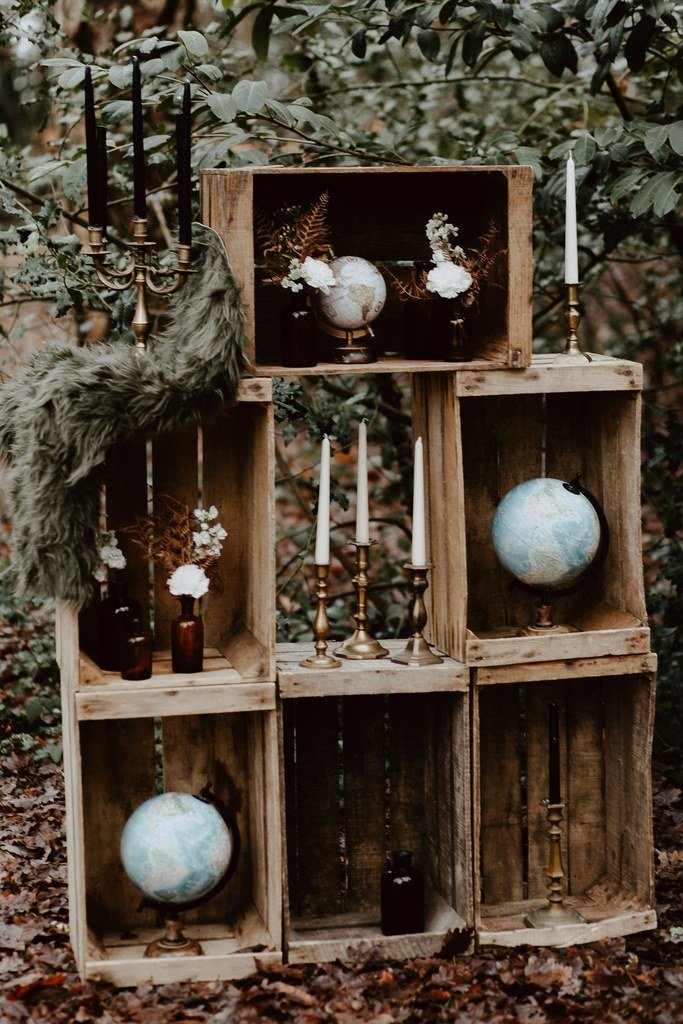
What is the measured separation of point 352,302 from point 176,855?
1.48m

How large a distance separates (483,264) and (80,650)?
1508mm

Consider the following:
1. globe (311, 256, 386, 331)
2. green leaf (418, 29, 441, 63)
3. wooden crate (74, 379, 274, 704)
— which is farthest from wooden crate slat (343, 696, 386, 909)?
green leaf (418, 29, 441, 63)

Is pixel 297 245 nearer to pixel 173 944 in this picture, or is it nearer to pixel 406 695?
pixel 406 695

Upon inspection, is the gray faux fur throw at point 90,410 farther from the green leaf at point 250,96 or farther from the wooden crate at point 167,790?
the green leaf at point 250,96

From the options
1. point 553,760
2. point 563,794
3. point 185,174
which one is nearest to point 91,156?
point 185,174

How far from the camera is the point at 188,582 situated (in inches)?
125

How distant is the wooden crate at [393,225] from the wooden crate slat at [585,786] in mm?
1077

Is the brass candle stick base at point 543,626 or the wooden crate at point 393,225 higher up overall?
the wooden crate at point 393,225

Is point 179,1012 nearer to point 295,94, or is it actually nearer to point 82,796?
point 82,796

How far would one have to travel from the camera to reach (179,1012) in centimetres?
301

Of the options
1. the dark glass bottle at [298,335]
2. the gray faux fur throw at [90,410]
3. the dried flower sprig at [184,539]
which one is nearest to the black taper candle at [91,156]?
the gray faux fur throw at [90,410]

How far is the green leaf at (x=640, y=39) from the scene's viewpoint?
3.66 metres

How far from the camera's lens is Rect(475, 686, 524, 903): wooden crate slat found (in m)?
3.69

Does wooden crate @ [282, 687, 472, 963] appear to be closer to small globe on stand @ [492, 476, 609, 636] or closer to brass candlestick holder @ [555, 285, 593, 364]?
small globe on stand @ [492, 476, 609, 636]
